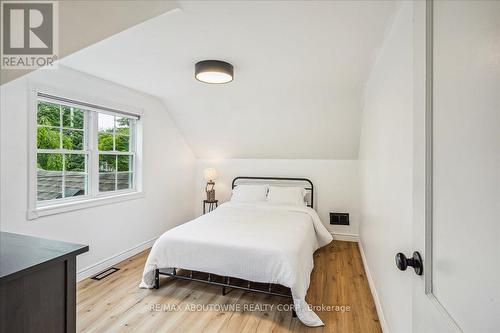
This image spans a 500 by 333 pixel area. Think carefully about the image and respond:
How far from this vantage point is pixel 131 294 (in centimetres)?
240

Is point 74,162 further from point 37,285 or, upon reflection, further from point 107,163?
point 37,285

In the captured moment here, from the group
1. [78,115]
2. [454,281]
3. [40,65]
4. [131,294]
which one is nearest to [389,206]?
[454,281]

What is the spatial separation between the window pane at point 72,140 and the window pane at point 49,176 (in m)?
0.15

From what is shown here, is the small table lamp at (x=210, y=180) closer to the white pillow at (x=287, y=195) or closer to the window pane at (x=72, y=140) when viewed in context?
the white pillow at (x=287, y=195)

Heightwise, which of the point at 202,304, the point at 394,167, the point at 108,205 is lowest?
the point at 202,304

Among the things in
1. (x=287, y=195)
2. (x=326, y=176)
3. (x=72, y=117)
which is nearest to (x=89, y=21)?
(x=72, y=117)

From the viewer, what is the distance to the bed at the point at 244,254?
2.06m

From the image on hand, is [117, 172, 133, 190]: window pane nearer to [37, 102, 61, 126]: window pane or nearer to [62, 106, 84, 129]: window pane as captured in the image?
[62, 106, 84, 129]: window pane

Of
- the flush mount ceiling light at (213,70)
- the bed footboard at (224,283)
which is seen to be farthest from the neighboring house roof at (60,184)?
the flush mount ceiling light at (213,70)

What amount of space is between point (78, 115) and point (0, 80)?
2.05m

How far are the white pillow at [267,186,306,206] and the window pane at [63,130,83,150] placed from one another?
2625mm

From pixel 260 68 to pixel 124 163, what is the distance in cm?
220

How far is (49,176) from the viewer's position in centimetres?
247

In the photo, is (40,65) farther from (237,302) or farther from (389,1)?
(237,302)
